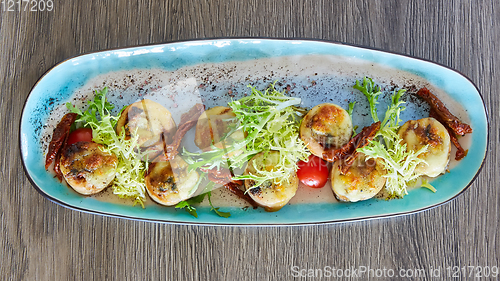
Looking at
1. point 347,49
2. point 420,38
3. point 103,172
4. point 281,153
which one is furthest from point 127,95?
point 420,38

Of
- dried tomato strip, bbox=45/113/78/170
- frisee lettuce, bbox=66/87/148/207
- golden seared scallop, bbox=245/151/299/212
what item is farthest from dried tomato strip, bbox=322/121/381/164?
dried tomato strip, bbox=45/113/78/170

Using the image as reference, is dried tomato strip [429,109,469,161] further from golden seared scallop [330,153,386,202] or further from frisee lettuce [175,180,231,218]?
frisee lettuce [175,180,231,218]

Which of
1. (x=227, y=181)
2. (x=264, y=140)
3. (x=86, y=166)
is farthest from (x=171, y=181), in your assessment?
(x=264, y=140)

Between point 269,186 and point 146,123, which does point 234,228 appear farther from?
point 146,123

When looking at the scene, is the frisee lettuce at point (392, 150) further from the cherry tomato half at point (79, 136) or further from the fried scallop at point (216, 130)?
the cherry tomato half at point (79, 136)

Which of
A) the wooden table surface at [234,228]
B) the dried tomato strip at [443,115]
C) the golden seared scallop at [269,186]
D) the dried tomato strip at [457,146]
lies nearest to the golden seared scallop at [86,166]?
the wooden table surface at [234,228]

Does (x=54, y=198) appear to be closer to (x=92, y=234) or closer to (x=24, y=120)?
(x=92, y=234)
